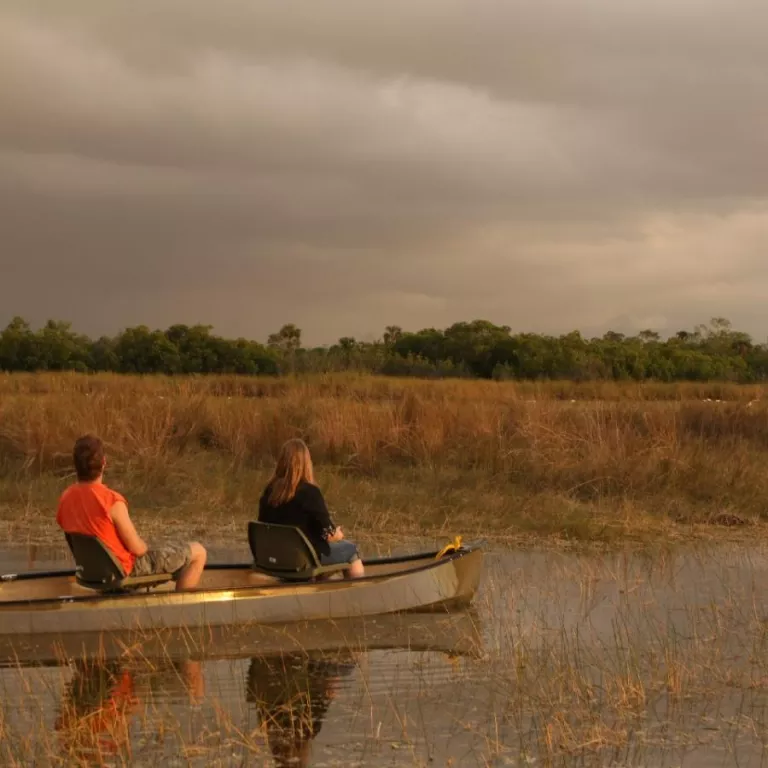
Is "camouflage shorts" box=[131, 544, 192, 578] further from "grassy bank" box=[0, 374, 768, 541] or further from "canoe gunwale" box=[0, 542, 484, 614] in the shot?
"grassy bank" box=[0, 374, 768, 541]

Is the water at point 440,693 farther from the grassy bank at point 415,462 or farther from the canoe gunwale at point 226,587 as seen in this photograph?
the grassy bank at point 415,462

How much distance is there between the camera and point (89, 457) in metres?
8.37

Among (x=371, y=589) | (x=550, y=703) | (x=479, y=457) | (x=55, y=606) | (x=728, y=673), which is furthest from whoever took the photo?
(x=479, y=457)

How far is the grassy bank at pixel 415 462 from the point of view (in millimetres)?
14633

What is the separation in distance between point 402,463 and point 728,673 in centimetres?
1033

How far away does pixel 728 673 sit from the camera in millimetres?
7738

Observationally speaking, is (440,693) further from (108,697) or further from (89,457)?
(89,457)

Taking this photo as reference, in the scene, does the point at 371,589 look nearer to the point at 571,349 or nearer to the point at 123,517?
the point at 123,517

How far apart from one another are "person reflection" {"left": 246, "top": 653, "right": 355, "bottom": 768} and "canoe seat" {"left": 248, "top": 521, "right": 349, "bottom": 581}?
0.96m

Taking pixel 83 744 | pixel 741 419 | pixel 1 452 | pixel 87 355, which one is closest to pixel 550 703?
pixel 83 744

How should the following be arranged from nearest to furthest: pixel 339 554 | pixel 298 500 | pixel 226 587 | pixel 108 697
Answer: pixel 108 697
pixel 226 587
pixel 298 500
pixel 339 554

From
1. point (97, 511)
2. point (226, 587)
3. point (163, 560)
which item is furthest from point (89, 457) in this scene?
point (226, 587)

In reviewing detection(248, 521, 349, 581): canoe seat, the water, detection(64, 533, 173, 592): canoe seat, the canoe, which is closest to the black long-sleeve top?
detection(248, 521, 349, 581): canoe seat

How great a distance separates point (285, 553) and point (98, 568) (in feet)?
4.58
